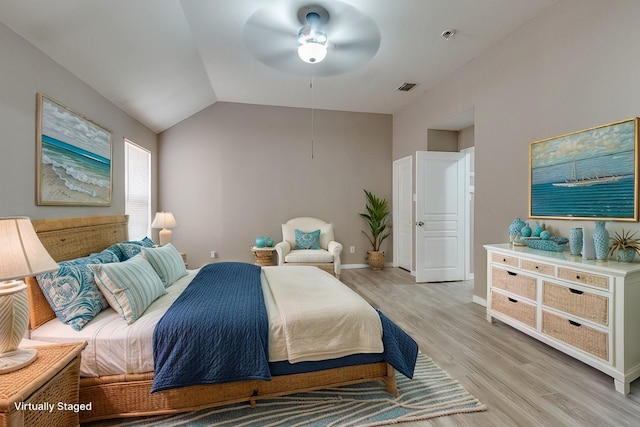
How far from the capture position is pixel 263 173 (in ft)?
16.7

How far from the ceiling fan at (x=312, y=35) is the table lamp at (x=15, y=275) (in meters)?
2.37

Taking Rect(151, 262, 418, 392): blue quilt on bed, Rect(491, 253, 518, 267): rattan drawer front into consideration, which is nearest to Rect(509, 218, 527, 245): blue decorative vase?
Rect(491, 253, 518, 267): rattan drawer front

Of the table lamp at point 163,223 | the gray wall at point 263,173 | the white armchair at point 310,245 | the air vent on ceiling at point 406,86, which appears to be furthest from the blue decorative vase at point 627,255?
the table lamp at point 163,223

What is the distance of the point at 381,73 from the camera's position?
12.4 ft

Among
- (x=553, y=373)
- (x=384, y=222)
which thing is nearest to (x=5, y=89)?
(x=553, y=373)

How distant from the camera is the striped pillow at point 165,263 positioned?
2.38m

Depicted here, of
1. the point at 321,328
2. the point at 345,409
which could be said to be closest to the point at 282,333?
the point at 321,328

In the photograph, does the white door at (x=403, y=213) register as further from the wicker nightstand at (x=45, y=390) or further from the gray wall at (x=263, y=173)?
the wicker nightstand at (x=45, y=390)

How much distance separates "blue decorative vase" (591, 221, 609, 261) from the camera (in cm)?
204

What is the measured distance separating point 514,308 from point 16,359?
3.28 m

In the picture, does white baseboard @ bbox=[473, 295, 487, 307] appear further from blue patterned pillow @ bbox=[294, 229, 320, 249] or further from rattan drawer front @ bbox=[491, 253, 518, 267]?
blue patterned pillow @ bbox=[294, 229, 320, 249]

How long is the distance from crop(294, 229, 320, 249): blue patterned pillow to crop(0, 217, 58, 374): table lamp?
346 centimetres

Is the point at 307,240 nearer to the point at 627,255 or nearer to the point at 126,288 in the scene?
the point at 126,288

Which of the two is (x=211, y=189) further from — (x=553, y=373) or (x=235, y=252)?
(x=553, y=373)
